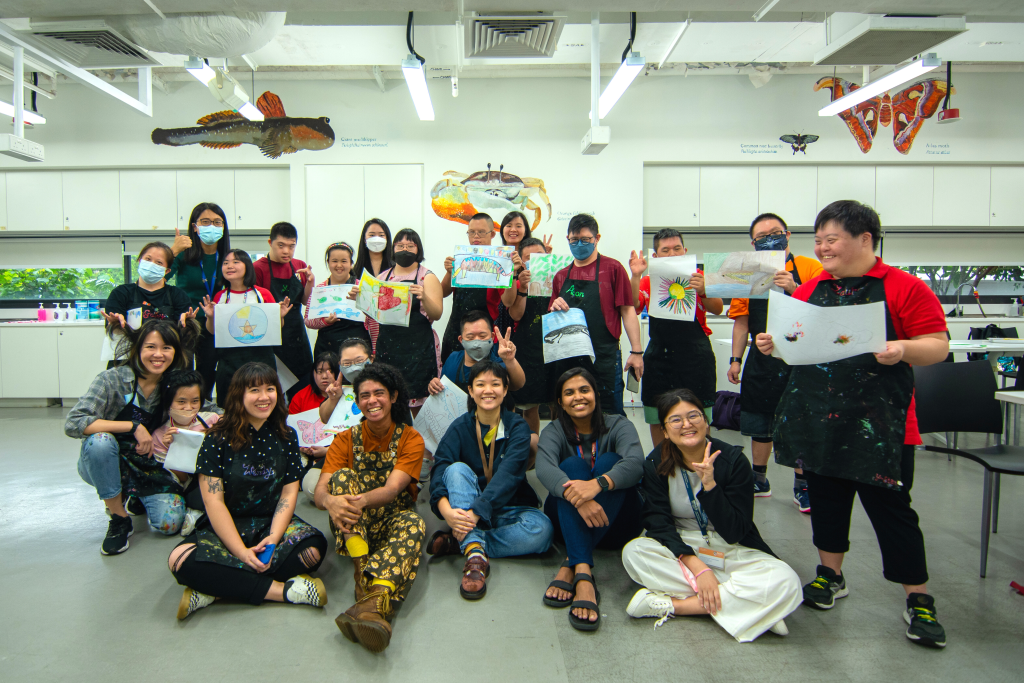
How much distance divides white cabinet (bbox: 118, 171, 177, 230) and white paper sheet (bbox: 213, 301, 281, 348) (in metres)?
4.01

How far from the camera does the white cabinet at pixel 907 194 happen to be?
19.7 ft

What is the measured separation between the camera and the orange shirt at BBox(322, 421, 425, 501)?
2256 mm

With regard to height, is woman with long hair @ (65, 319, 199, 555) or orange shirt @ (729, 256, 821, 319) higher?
orange shirt @ (729, 256, 821, 319)

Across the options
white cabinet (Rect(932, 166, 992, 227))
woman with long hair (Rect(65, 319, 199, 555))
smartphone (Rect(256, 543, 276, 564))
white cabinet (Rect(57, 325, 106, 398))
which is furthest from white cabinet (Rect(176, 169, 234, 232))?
white cabinet (Rect(932, 166, 992, 227))

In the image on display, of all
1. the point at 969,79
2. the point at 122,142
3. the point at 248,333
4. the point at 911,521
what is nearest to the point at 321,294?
the point at 248,333

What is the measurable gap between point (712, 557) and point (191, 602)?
1895mm

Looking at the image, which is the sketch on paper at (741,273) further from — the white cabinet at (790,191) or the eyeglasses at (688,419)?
the white cabinet at (790,191)

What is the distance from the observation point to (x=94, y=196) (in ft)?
20.0

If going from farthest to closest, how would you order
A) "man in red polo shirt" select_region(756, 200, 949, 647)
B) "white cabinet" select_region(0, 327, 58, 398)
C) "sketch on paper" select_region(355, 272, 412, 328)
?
"white cabinet" select_region(0, 327, 58, 398) < "sketch on paper" select_region(355, 272, 412, 328) < "man in red polo shirt" select_region(756, 200, 949, 647)

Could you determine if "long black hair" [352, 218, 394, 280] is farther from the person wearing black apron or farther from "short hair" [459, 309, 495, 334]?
the person wearing black apron

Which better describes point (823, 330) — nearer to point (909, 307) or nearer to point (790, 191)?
point (909, 307)

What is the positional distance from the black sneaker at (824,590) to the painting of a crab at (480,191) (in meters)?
4.69

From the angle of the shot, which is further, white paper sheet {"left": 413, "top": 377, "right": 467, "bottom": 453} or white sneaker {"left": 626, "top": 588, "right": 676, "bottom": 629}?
white paper sheet {"left": 413, "top": 377, "right": 467, "bottom": 453}

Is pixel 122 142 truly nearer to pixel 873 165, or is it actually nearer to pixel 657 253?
pixel 657 253
